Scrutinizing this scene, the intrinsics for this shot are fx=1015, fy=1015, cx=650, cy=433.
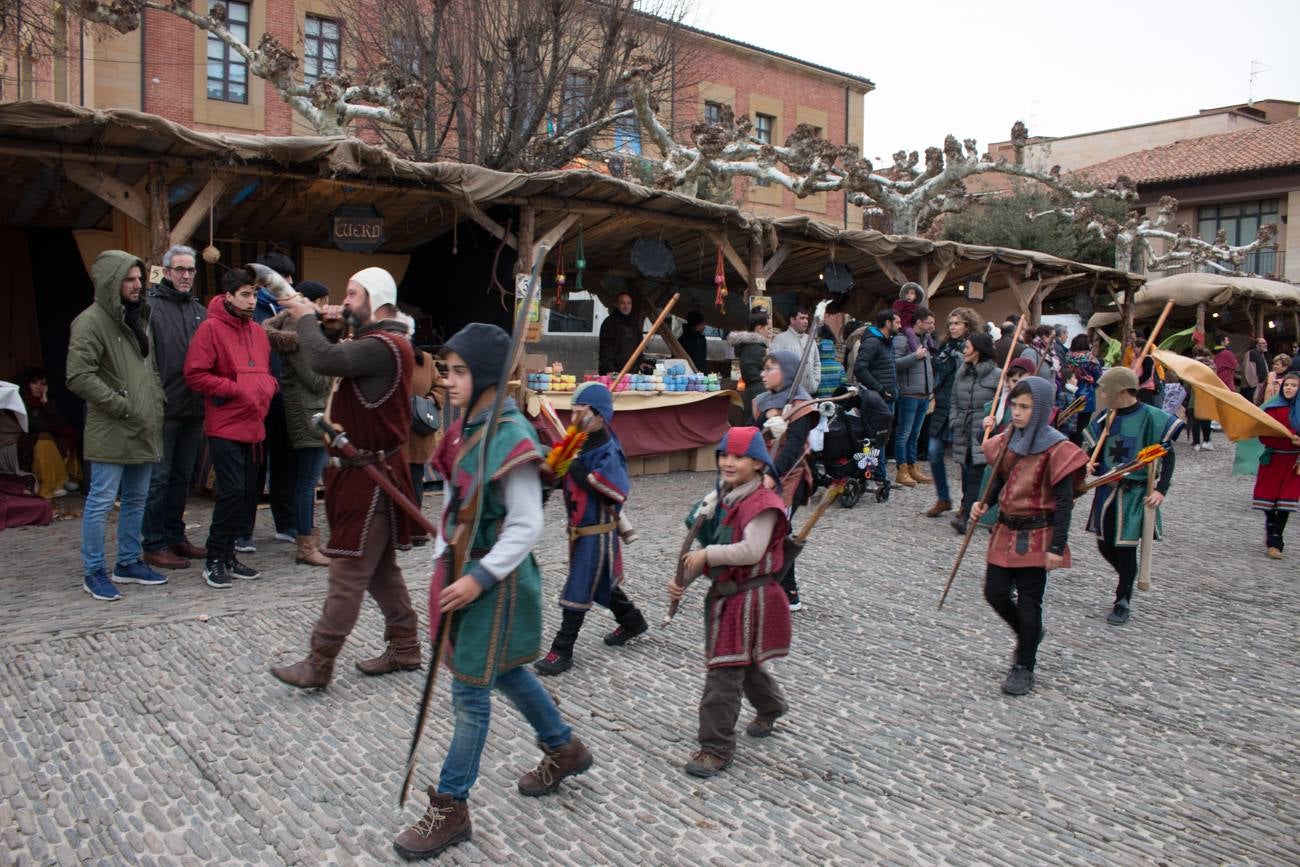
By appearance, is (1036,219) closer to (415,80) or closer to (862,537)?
(415,80)

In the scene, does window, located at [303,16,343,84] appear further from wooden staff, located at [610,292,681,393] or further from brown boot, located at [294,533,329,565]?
brown boot, located at [294,533,329,565]

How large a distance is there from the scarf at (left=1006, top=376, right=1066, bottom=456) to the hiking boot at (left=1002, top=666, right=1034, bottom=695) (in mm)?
1018

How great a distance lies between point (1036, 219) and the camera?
3125 cm

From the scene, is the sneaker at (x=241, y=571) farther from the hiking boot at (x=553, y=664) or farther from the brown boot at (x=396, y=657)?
the hiking boot at (x=553, y=664)

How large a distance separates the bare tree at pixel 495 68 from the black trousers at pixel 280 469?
9.28 m

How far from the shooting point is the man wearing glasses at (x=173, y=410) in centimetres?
618

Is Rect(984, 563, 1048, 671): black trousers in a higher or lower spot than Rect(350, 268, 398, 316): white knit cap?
lower

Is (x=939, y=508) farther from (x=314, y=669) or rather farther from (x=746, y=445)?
(x=314, y=669)

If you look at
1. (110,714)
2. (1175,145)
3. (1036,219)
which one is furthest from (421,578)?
(1175,145)

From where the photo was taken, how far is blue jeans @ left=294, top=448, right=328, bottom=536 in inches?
261

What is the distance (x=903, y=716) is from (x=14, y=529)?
6.57 meters

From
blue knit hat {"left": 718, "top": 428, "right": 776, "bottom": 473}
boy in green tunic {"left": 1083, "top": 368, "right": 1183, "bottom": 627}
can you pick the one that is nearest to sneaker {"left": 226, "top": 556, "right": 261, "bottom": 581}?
blue knit hat {"left": 718, "top": 428, "right": 776, "bottom": 473}

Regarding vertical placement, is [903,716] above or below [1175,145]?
below

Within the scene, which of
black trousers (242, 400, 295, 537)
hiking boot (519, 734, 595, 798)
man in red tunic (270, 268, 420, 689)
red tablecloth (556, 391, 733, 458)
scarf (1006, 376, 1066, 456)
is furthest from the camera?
red tablecloth (556, 391, 733, 458)
